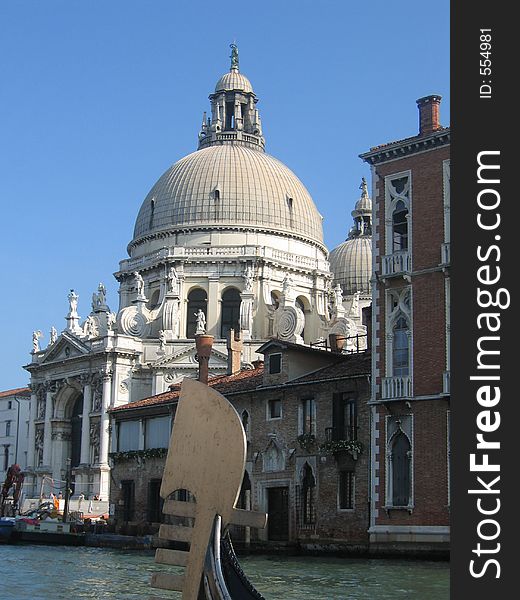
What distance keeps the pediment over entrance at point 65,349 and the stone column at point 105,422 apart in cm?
246

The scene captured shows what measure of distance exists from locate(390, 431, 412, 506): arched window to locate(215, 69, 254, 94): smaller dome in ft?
163

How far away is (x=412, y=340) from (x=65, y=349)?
39.5 meters

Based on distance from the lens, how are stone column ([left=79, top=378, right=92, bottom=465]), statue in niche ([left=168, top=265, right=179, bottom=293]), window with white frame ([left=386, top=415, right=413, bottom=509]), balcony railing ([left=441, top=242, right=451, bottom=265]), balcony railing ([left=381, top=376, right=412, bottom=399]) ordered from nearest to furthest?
balcony railing ([left=441, top=242, right=451, bottom=265]), window with white frame ([left=386, top=415, right=413, bottom=509]), balcony railing ([left=381, top=376, right=412, bottom=399]), stone column ([left=79, top=378, right=92, bottom=465]), statue in niche ([left=168, top=265, right=179, bottom=293])

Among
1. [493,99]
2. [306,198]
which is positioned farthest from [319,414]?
[306,198]

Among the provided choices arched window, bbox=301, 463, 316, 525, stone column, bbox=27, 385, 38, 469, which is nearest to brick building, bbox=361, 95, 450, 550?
arched window, bbox=301, 463, 316, 525

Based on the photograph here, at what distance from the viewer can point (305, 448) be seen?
28.5 metres

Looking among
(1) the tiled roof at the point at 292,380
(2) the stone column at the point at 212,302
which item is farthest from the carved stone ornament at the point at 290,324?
(1) the tiled roof at the point at 292,380

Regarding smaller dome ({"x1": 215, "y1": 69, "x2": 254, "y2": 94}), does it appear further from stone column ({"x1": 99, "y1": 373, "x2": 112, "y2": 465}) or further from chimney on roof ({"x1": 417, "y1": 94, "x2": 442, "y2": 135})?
chimney on roof ({"x1": 417, "y1": 94, "x2": 442, "y2": 135})

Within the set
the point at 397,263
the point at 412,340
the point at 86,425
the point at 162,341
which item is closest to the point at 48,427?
the point at 86,425

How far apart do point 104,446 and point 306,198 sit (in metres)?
20.5

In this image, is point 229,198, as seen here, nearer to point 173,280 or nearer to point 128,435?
point 173,280

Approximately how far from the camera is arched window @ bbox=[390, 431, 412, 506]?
24.9 meters

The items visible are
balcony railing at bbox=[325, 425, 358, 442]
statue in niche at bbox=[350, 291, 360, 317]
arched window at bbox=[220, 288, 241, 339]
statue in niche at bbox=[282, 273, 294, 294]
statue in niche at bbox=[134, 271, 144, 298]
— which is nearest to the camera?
balcony railing at bbox=[325, 425, 358, 442]

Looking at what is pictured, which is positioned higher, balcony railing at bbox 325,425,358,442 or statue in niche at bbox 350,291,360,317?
statue in niche at bbox 350,291,360,317
